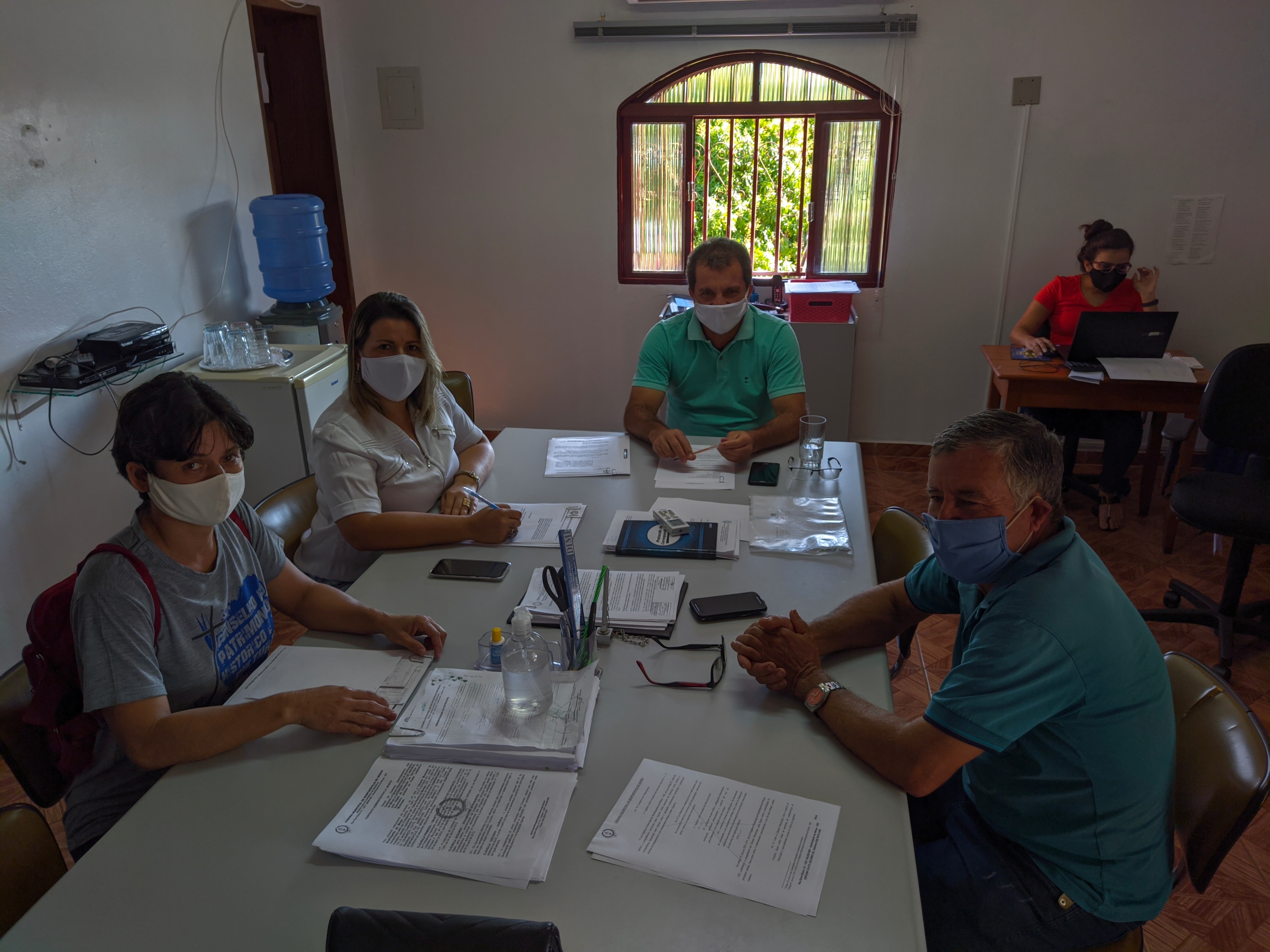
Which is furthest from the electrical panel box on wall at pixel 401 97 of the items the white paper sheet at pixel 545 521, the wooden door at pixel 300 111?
the white paper sheet at pixel 545 521

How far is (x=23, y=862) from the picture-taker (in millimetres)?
1158

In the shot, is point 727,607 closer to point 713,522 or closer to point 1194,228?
point 713,522

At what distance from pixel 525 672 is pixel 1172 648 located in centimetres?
266

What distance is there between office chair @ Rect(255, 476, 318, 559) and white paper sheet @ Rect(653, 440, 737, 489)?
3.03 ft

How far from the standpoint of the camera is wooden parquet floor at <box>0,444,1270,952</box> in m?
1.90

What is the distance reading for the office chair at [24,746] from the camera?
4.32 feet

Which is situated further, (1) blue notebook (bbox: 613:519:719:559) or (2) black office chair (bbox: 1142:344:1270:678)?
(2) black office chair (bbox: 1142:344:1270:678)

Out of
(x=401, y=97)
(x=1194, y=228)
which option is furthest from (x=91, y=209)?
(x=1194, y=228)

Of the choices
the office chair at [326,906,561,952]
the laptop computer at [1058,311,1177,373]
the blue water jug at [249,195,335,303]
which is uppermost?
the blue water jug at [249,195,335,303]

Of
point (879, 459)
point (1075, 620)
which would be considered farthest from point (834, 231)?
point (1075, 620)

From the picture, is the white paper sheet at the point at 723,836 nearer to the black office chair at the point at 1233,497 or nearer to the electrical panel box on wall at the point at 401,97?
the black office chair at the point at 1233,497

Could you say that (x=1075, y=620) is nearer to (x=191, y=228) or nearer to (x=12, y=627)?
(x=12, y=627)

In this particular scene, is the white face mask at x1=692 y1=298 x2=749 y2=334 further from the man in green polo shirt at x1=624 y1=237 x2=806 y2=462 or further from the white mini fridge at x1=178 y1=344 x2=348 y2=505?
the white mini fridge at x1=178 y1=344 x2=348 y2=505

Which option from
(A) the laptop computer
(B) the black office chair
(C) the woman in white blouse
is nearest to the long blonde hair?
(C) the woman in white blouse
